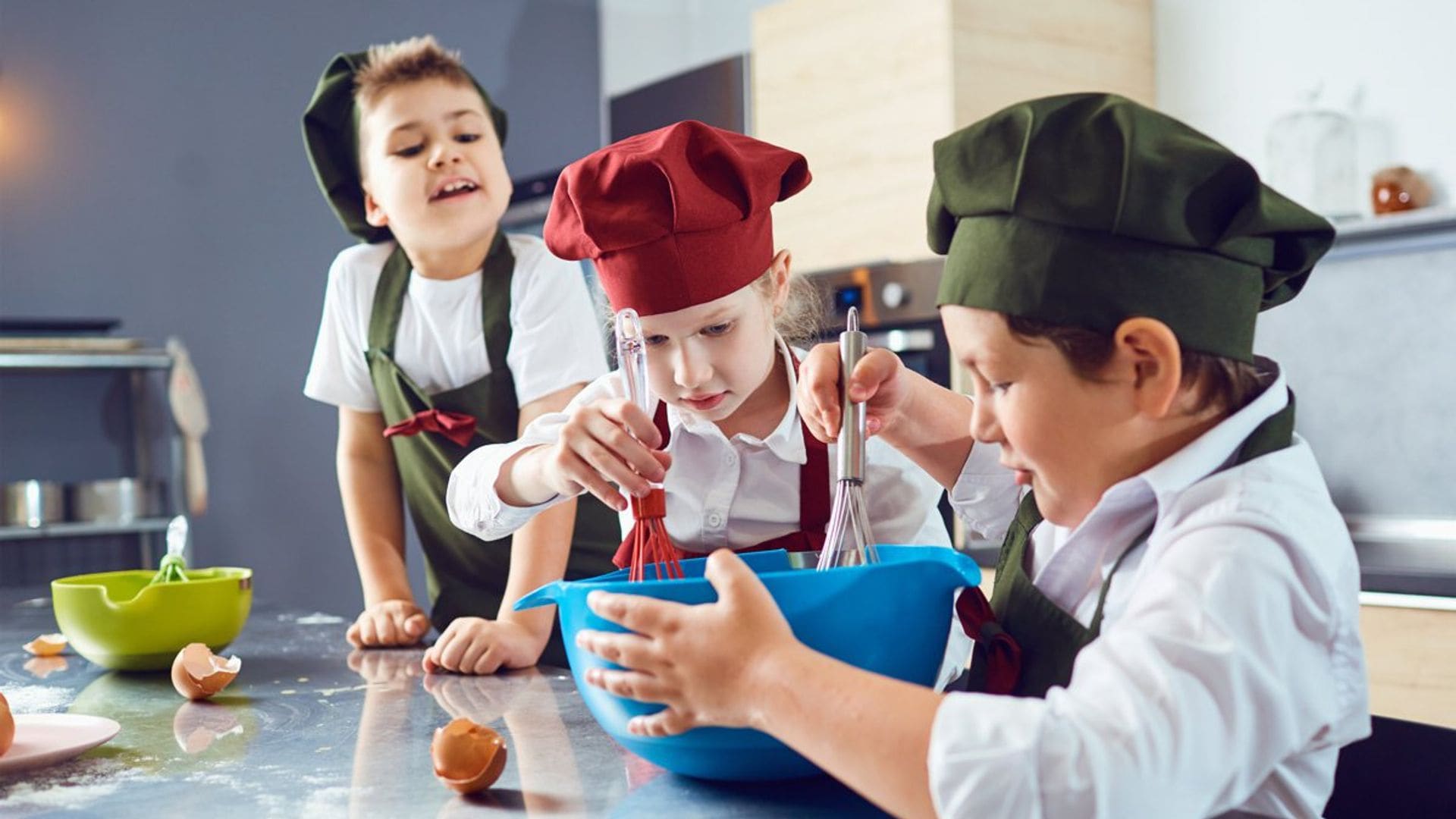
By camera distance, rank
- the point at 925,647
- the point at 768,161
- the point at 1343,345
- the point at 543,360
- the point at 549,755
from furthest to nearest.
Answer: the point at 1343,345 < the point at 543,360 < the point at 768,161 < the point at 549,755 < the point at 925,647

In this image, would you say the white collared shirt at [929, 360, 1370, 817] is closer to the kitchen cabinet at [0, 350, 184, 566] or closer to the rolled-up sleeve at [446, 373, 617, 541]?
the rolled-up sleeve at [446, 373, 617, 541]

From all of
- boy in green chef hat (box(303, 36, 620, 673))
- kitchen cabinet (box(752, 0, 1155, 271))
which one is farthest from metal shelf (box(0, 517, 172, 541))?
boy in green chef hat (box(303, 36, 620, 673))

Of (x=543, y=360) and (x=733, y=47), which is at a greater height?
(x=733, y=47)

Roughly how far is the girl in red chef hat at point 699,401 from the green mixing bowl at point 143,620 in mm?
240

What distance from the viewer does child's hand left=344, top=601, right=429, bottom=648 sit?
1.31m

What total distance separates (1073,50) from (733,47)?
65.4 inches

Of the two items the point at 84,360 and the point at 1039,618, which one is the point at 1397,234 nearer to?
the point at 1039,618

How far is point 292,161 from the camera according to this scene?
13.5 feet

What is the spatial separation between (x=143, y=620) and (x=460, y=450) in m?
0.38

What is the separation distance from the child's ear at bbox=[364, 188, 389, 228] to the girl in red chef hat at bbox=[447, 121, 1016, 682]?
1.40 ft

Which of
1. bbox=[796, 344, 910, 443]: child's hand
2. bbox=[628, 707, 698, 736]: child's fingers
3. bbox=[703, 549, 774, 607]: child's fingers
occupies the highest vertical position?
bbox=[796, 344, 910, 443]: child's hand

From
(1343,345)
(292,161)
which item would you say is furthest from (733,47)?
(1343,345)

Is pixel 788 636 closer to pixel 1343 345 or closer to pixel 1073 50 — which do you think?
pixel 1343 345

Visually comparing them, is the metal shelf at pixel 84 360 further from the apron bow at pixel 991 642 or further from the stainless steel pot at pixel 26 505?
the apron bow at pixel 991 642
